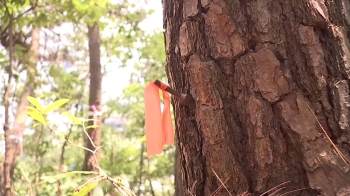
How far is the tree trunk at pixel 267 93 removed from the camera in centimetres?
70

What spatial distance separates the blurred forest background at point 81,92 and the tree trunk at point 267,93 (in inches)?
90.7

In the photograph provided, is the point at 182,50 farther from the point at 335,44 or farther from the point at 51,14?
the point at 51,14

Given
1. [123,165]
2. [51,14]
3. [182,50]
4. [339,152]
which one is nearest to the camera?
[339,152]

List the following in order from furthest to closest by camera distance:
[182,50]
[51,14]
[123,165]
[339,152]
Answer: [123,165], [51,14], [182,50], [339,152]

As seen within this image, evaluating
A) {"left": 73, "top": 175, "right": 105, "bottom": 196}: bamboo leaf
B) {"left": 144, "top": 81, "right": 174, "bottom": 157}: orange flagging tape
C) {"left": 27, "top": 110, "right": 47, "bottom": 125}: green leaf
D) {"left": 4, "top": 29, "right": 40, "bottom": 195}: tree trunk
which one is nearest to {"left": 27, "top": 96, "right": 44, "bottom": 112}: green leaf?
{"left": 27, "top": 110, "right": 47, "bottom": 125}: green leaf

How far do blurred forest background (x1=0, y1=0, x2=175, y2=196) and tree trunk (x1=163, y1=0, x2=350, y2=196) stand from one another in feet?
7.55

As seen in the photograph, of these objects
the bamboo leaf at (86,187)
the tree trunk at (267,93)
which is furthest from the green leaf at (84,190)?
the tree trunk at (267,93)

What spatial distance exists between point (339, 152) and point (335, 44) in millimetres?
192

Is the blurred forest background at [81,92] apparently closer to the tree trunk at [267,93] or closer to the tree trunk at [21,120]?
the tree trunk at [21,120]

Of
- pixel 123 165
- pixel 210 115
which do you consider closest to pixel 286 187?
pixel 210 115

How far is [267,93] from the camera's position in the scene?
727 mm

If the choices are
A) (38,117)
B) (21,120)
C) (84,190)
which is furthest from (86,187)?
(21,120)

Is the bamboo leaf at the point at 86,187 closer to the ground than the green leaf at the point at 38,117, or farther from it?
closer to the ground

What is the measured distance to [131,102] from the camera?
5.39 m
